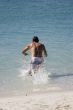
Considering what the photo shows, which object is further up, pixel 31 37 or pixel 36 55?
pixel 36 55

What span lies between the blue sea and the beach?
108 cm

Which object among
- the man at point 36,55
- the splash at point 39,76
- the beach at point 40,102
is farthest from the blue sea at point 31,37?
the beach at point 40,102

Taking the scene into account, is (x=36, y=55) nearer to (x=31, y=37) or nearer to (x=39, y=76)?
(x=39, y=76)

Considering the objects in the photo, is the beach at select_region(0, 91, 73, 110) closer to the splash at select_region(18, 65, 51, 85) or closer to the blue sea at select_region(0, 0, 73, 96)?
the blue sea at select_region(0, 0, 73, 96)

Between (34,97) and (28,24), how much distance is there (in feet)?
Answer: 44.4

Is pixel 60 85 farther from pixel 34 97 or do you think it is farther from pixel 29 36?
pixel 29 36

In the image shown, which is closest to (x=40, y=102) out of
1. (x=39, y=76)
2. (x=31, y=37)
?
(x=39, y=76)

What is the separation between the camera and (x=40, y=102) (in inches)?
387

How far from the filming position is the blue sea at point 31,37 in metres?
12.6

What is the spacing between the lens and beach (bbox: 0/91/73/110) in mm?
9344

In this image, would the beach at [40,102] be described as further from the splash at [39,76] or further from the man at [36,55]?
the man at [36,55]

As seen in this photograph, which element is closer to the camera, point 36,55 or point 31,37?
point 36,55

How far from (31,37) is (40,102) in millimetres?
9764

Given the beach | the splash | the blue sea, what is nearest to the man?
the splash
